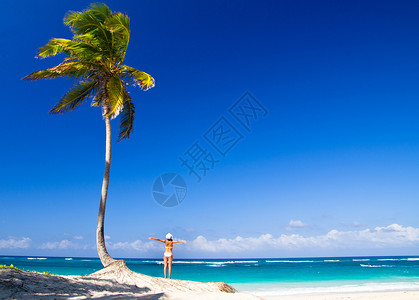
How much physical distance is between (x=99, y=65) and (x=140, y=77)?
1550mm

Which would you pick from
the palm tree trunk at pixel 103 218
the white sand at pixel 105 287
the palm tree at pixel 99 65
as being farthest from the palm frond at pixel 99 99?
the white sand at pixel 105 287

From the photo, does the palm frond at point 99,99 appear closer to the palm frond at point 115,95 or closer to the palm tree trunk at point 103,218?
the palm frond at point 115,95

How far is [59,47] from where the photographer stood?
10.5 m

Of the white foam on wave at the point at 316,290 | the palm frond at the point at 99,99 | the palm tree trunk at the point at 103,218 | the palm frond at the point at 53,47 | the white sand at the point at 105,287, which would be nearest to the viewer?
the white sand at the point at 105,287

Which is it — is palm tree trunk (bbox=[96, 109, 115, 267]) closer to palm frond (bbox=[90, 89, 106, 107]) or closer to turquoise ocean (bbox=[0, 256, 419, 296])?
palm frond (bbox=[90, 89, 106, 107])

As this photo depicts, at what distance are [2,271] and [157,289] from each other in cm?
351

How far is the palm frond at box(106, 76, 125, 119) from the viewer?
404 inches

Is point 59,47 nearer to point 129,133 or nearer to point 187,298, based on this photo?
point 129,133

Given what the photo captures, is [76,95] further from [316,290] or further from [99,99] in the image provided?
[316,290]

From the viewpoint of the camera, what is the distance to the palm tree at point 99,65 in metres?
10.3

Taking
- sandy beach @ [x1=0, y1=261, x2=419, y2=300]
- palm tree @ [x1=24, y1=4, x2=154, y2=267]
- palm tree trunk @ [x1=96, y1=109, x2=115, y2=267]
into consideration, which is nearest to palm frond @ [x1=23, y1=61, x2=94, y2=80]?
palm tree @ [x1=24, y1=4, x2=154, y2=267]

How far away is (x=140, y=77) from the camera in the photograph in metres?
11.2

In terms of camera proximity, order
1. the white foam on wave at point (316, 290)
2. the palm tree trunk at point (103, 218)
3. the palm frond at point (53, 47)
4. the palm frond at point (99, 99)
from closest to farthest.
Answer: the palm tree trunk at point (103, 218), the palm frond at point (53, 47), the palm frond at point (99, 99), the white foam on wave at point (316, 290)

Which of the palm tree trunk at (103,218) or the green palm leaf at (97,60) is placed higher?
the green palm leaf at (97,60)
